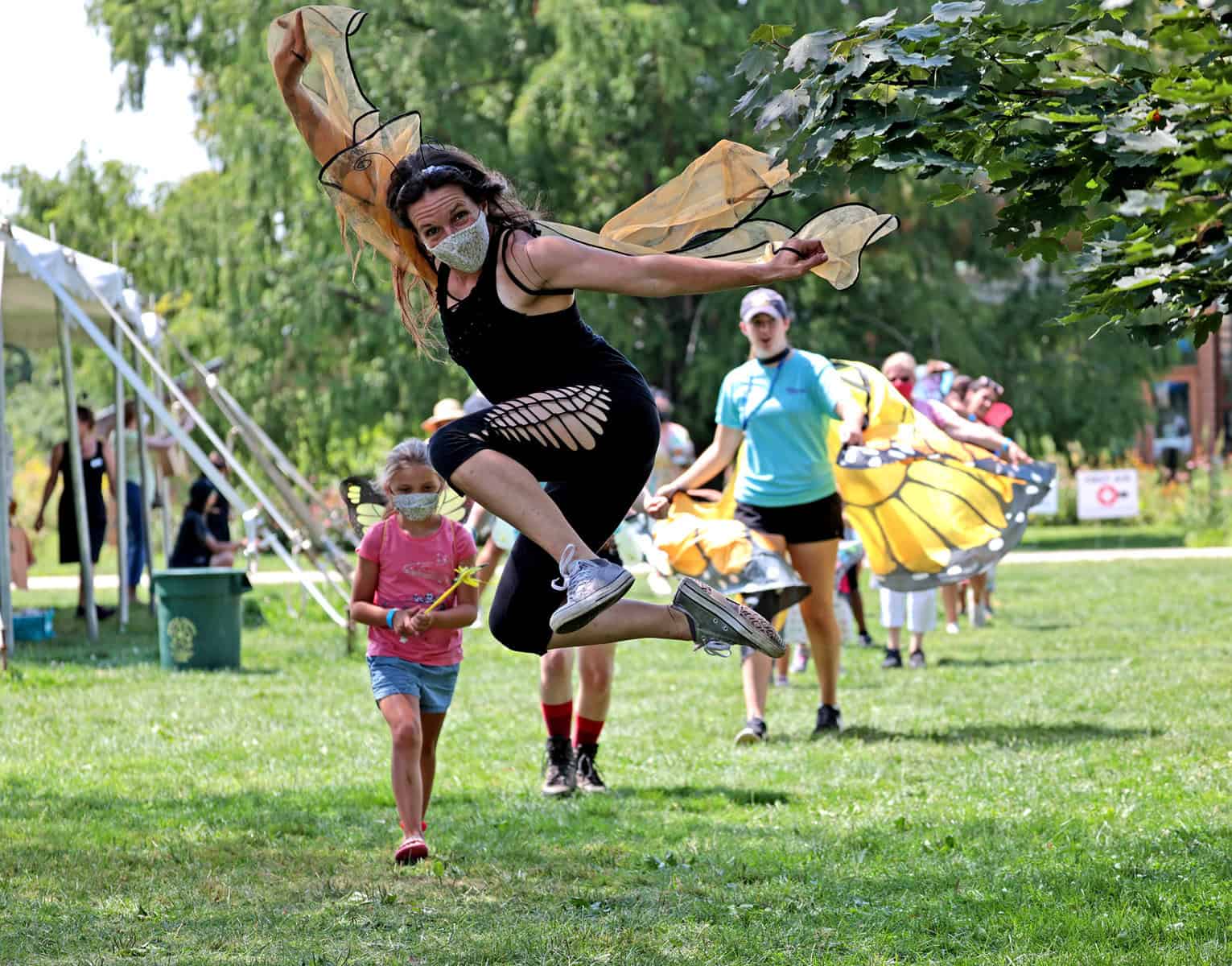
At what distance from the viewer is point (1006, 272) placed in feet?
100.0

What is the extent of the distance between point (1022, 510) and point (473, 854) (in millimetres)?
5129

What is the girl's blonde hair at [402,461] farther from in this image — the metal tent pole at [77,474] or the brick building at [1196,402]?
the brick building at [1196,402]

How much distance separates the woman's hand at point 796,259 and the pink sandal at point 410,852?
252 cm

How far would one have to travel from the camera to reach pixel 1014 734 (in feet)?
28.1

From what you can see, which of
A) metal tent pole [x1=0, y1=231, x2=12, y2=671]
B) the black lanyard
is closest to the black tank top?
the black lanyard


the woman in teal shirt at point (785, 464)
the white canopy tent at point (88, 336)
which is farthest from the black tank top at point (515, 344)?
the white canopy tent at point (88, 336)

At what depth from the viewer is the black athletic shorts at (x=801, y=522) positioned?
8.51 m

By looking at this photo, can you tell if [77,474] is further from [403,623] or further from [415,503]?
[403,623]

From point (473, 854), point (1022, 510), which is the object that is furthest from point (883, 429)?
point (473, 854)

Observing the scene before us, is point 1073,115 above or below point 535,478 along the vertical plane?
above

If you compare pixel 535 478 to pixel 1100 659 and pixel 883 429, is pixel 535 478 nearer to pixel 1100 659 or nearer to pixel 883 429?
pixel 883 429

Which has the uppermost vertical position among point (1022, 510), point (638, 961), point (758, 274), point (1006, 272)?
point (1006, 272)

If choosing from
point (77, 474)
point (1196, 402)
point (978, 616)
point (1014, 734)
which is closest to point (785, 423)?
point (1014, 734)

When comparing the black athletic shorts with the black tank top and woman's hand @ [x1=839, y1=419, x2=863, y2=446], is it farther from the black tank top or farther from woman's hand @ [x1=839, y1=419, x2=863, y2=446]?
the black tank top
